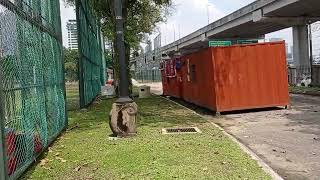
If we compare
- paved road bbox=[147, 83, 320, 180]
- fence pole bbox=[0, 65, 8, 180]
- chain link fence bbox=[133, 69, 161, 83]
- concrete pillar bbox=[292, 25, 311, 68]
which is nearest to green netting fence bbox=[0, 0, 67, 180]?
fence pole bbox=[0, 65, 8, 180]

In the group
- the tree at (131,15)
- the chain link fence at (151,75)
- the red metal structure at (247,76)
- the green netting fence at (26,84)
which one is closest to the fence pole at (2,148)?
the green netting fence at (26,84)

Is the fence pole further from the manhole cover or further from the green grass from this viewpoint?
the manhole cover

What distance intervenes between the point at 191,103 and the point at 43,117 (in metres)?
12.7

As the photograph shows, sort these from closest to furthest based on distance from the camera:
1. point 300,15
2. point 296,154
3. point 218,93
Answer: point 296,154, point 218,93, point 300,15

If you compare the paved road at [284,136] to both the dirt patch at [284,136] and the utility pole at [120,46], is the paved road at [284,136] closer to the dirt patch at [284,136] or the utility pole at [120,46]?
the dirt patch at [284,136]

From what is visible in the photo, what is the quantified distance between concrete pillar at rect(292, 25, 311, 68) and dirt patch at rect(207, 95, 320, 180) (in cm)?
3461

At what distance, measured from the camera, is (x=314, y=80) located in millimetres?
35156

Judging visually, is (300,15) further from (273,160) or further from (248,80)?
(273,160)

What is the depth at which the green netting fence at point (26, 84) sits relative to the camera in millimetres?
6578

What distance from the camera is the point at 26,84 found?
7.95m

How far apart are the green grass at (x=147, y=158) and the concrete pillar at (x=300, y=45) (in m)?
40.8

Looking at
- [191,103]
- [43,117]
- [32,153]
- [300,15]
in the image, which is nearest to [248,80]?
[191,103]

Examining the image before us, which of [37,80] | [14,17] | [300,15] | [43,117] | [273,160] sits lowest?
[273,160]

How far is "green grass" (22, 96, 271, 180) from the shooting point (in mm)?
6984
